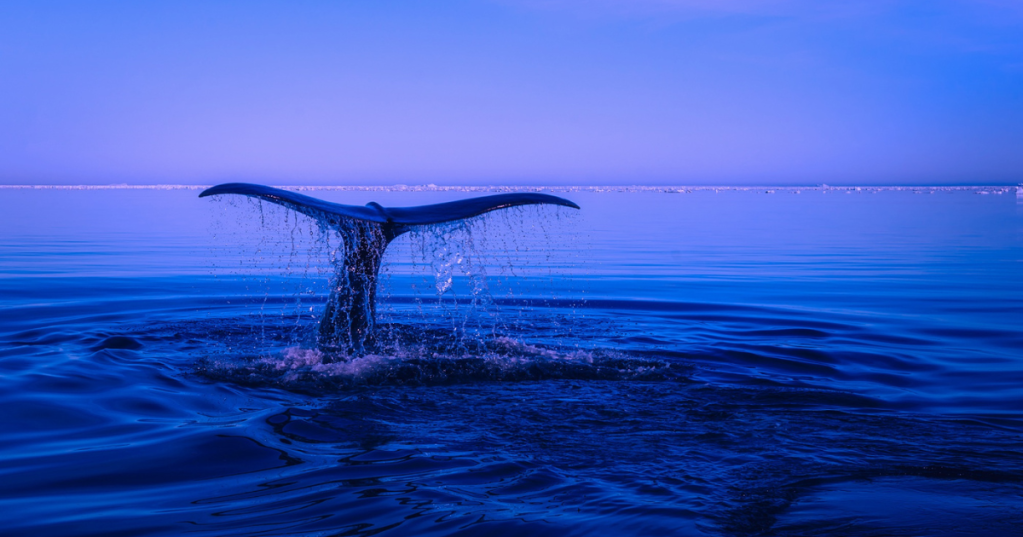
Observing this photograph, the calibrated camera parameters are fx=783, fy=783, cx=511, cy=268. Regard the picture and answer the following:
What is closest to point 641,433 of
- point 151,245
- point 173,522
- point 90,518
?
point 173,522

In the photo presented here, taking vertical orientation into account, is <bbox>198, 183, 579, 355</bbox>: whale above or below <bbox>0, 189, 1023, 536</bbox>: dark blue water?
above

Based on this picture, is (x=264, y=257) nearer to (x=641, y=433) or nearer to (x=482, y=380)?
(x=482, y=380)

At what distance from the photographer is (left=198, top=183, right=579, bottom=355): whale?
21.7 ft

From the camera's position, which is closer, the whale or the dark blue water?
the dark blue water

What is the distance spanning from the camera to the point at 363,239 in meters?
7.32

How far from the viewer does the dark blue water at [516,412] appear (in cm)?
373

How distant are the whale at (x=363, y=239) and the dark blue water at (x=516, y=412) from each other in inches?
10.2

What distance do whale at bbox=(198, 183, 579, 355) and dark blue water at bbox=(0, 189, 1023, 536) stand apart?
259 mm

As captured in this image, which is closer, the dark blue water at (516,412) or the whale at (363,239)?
the dark blue water at (516,412)

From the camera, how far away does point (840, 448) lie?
4719mm

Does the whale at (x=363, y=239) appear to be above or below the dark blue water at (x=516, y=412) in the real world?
above

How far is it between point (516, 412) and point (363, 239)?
2.59 metres

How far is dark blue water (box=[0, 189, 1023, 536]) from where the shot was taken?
12.2 ft

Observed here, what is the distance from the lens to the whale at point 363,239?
661cm
